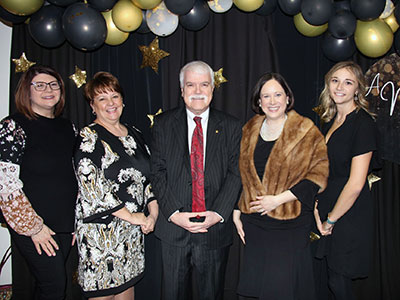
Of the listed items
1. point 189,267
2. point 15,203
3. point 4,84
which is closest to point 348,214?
point 189,267

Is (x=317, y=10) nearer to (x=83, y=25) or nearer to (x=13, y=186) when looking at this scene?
(x=83, y=25)

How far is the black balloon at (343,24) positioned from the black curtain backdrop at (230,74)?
51 centimetres

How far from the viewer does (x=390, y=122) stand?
272cm

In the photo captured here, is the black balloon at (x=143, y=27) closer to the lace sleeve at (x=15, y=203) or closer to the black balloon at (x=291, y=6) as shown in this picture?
the black balloon at (x=291, y=6)

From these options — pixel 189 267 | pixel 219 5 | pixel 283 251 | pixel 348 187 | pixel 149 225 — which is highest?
pixel 219 5

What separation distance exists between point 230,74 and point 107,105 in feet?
4.03

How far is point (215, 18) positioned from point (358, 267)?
7.70ft

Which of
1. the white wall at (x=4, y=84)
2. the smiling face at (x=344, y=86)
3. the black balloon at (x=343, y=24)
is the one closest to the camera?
the smiling face at (x=344, y=86)

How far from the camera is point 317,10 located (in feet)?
7.39

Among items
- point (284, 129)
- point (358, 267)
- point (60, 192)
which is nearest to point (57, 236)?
point (60, 192)

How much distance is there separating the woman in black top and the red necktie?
3.05 ft

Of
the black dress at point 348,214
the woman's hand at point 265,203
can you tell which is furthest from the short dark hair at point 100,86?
the black dress at point 348,214

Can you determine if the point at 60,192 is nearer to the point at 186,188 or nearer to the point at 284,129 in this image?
→ the point at 186,188

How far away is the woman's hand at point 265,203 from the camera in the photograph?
1991 mm
